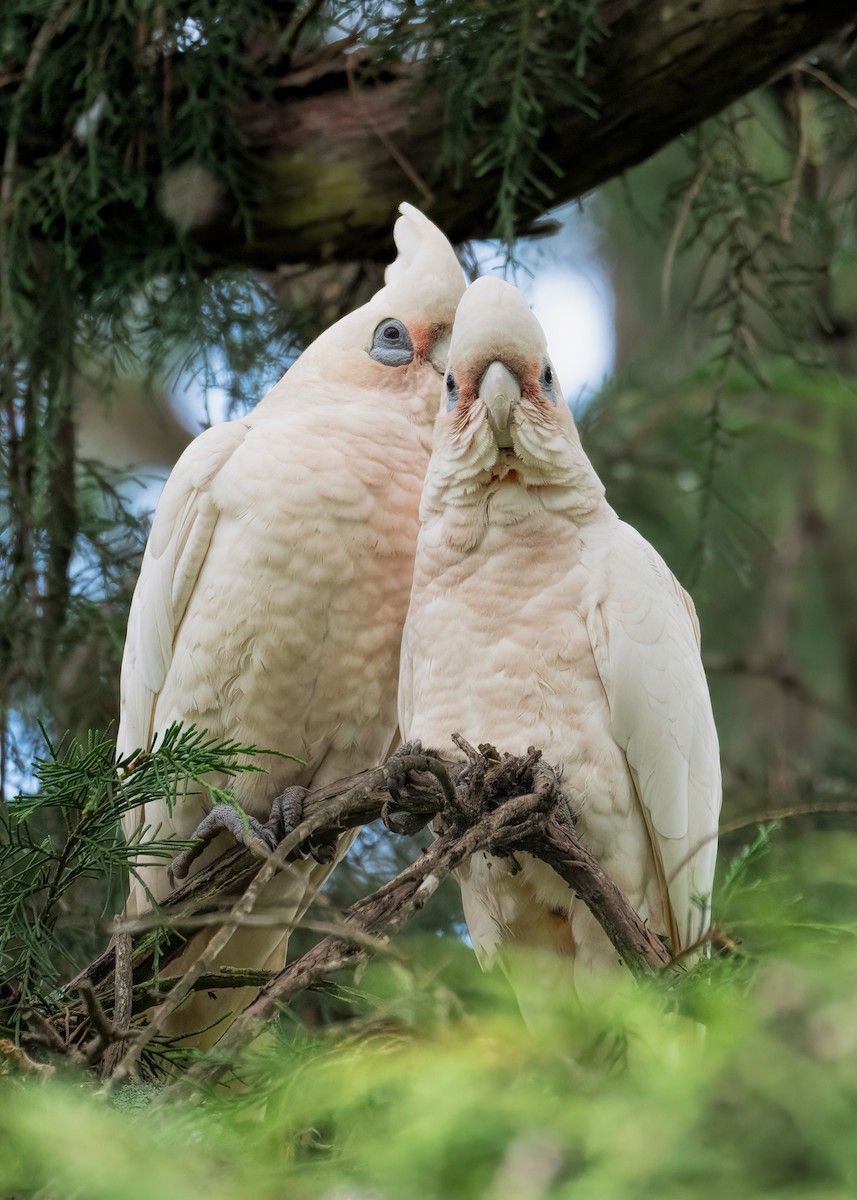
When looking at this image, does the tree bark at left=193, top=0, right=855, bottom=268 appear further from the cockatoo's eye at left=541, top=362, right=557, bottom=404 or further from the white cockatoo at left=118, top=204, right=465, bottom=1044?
the cockatoo's eye at left=541, top=362, right=557, bottom=404

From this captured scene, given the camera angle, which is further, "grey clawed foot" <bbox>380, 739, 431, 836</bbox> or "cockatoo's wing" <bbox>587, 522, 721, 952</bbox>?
"cockatoo's wing" <bbox>587, 522, 721, 952</bbox>

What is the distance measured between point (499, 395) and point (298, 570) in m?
0.63

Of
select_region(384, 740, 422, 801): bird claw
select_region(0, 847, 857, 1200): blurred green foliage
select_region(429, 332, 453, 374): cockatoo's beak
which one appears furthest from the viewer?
select_region(429, 332, 453, 374): cockatoo's beak

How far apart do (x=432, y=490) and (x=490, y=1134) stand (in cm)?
168

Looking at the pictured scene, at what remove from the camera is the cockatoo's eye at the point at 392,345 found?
304cm

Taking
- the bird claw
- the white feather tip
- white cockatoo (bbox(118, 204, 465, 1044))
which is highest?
the white feather tip

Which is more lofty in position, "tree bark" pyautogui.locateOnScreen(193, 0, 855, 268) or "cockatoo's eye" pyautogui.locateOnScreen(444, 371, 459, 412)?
"tree bark" pyautogui.locateOnScreen(193, 0, 855, 268)

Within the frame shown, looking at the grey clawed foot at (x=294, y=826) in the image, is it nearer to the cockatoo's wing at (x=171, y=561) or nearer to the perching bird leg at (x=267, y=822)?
the perching bird leg at (x=267, y=822)

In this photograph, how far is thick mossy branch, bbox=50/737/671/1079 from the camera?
169 cm

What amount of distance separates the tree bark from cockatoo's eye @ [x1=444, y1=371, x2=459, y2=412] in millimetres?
953

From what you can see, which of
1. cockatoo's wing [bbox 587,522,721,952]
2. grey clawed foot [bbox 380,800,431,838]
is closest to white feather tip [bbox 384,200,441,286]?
cockatoo's wing [bbox 587,522,721,952]

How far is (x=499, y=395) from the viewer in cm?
241

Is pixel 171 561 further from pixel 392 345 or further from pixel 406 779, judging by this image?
pixel 406 779

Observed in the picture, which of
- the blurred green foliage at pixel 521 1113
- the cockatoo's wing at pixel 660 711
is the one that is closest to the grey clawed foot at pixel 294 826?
the cockatoo's wing at pixel 660 711
